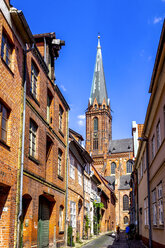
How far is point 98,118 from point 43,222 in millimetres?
87004

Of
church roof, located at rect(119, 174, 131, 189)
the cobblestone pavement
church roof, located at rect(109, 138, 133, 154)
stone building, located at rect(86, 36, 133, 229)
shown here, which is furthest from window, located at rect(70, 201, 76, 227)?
church roof, located at rect(109, 138, 133, 154)

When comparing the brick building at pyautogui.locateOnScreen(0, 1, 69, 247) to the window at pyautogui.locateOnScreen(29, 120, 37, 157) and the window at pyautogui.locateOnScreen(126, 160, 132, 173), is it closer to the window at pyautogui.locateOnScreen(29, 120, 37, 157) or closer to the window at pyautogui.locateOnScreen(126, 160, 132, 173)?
the window at pyautogui.locateOnScreen(29, 120, 37, 157)

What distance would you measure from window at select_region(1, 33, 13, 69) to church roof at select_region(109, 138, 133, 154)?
89.1 metres

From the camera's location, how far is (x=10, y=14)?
11.9m

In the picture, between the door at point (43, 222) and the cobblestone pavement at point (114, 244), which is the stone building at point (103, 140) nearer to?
the cobblestone pavement at point (114, 244)

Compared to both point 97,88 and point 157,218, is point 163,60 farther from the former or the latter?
point 97,88

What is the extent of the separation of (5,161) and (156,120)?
292 inches

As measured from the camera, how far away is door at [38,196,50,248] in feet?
52.1

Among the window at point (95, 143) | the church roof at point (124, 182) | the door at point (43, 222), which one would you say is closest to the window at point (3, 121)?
the door at point (43, 222)

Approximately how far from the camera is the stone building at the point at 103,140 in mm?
95106

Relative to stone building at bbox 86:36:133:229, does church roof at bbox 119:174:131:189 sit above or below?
below

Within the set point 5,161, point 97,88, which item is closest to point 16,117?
point 5,161

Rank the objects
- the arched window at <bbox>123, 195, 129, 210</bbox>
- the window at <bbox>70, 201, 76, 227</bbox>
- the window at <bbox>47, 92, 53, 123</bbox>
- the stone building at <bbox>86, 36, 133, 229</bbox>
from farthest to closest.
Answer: the stone building at <bbox>86, 36, 133, 229</bbox>
the arched window at <bbox>123, 195, 129, 210</bbox>
the window at <bbox>70, 201, 76, 227</bbox>
the window at <bbox>47, 92, 53, 123</bbox>

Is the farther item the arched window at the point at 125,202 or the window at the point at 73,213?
the arched window at the point at 125,202
